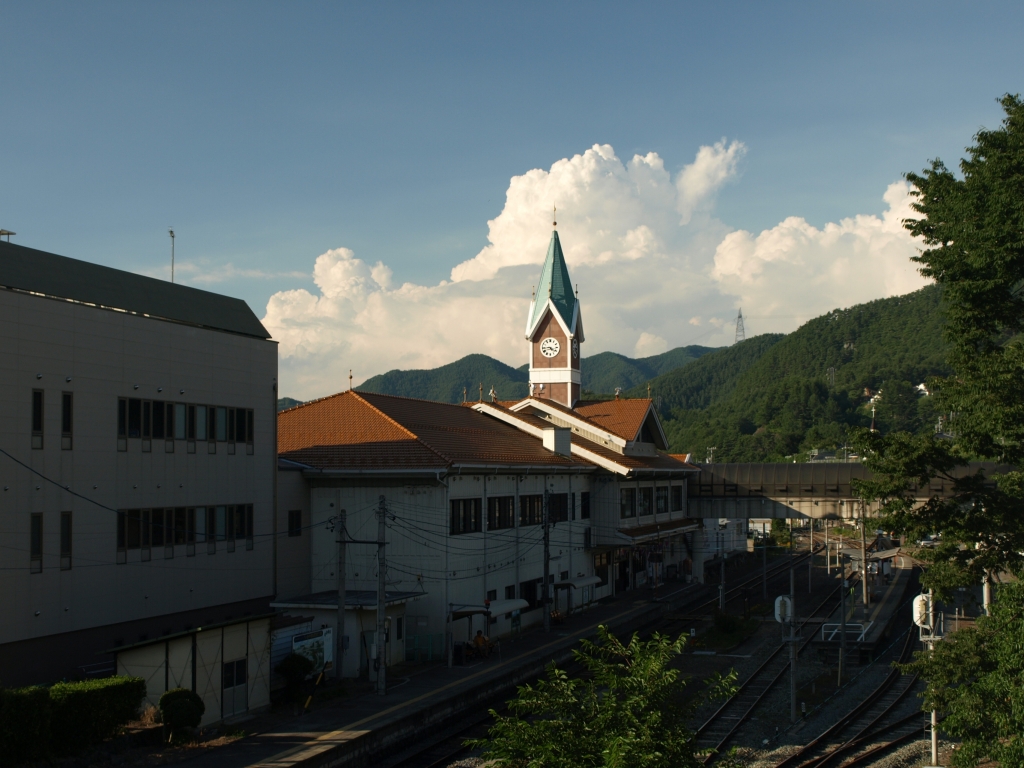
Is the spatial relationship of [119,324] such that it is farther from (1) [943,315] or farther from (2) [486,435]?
(1) [943,315]

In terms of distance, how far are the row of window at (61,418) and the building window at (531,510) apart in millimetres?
20449

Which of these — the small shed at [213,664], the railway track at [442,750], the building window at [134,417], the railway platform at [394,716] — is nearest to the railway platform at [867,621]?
the railway platform at [394,716]

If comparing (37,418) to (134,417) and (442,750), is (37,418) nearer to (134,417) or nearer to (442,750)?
(134,417)

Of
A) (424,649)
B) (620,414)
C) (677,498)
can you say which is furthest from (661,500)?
(424,649)

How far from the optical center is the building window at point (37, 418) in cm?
2522

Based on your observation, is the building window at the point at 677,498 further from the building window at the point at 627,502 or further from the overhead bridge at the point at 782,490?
the building window at the point at 627,502

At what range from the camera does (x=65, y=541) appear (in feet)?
84.7

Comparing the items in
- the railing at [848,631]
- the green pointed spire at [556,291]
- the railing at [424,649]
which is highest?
the green pointed spire at [556,291]

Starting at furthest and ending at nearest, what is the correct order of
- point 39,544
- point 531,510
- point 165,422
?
point 531,510
point 165,422
point 39,544

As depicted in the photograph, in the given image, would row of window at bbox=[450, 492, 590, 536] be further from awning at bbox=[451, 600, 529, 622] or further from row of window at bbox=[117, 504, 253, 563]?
row of window at bbox=[117, 504, 253, 563]

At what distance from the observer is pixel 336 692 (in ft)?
91.2

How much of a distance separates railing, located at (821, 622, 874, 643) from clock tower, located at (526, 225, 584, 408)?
87.5ft

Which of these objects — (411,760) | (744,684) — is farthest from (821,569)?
(411,760)

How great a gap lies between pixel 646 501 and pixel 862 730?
2888 centimetres
